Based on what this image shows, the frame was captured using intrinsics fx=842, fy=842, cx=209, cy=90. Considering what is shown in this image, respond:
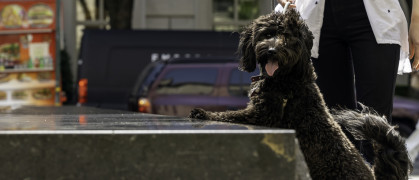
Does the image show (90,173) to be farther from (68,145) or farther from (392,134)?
(392,134)

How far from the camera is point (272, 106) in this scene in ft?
11.5

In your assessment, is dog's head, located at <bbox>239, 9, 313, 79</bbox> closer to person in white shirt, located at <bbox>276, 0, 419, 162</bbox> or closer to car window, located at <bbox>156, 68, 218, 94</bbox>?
person in white shirt, located at <bbox>276, 0, 419, 162</bbox>

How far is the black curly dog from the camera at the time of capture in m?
3.36

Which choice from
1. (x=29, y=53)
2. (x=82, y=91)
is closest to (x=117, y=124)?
(x=82, y=91)

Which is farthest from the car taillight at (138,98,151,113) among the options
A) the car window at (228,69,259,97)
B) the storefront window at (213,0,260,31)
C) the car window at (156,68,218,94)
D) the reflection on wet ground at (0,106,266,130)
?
A: the storefront window at (213,0,260,31)

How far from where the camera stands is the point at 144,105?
11.9m

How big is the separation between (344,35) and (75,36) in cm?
1826

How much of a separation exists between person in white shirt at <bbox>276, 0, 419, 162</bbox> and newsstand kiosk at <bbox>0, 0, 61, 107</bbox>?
39.1 feet

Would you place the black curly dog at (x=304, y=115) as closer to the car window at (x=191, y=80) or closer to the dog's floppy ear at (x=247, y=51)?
the dog's floppy ear at (x=247, y=51)

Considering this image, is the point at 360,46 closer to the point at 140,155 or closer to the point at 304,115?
the point at 304,115

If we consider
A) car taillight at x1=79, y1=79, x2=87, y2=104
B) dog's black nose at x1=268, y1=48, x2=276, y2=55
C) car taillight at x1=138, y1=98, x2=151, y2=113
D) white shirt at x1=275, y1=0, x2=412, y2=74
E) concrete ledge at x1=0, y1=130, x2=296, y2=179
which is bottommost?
car taillight at x1=79, y1=79, x2=87, y2=104

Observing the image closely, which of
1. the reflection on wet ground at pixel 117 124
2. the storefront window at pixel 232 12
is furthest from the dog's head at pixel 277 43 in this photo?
the storefront window at pixel 232 12

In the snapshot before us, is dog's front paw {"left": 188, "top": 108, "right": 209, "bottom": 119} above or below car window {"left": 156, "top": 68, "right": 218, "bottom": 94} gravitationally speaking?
above

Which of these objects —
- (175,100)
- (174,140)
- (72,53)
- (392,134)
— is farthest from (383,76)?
(72,53)
